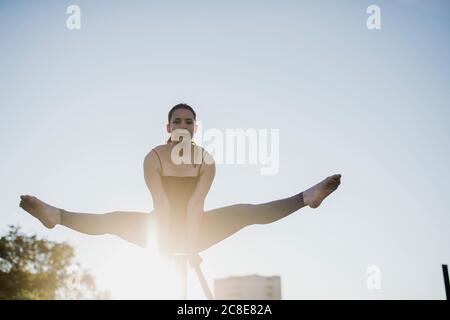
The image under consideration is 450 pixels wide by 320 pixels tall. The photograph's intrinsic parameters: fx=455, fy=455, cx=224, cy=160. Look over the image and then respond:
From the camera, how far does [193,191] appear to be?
4570mm

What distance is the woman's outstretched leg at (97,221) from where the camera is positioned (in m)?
4.64

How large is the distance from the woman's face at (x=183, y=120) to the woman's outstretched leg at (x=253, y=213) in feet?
2.98

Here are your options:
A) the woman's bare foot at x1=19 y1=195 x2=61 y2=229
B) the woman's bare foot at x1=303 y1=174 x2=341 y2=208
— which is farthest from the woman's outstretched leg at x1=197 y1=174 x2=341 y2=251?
the woman's bare foot at x1=19 y1=195 x2=61 y2=229

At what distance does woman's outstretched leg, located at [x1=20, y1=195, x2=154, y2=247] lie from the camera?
183 inches

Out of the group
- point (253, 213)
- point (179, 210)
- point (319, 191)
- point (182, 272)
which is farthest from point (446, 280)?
point (179, 210)

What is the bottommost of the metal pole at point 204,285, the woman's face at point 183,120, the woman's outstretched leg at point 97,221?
the metal pole at point 204,285

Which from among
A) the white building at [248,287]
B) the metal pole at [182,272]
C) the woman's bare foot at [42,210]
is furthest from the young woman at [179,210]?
the white building at [248,287]

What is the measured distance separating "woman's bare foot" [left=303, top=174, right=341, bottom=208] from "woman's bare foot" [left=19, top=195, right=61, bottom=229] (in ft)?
8.90

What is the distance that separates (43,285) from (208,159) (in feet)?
127

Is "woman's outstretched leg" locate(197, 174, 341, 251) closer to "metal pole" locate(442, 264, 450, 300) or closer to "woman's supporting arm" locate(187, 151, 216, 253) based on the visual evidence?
"woman's supporting arm" locate(187, 151, 216, 253)

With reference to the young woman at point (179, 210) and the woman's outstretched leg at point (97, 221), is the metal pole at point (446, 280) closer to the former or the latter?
the young woman at point (179, 210)

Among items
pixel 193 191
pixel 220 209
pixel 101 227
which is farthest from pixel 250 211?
pixel 101 227
